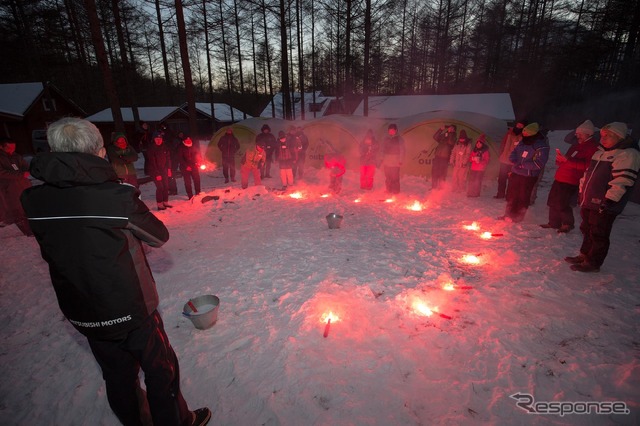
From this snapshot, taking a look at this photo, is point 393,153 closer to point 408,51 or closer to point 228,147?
point 228,147

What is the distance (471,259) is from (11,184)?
8.86 metres

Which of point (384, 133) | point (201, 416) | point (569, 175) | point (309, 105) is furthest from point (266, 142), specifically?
point (309, 105)

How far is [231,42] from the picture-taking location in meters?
27.5

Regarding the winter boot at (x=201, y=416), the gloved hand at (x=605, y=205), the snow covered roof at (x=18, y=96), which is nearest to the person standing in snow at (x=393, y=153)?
the gloved hand at (x=605, y=205)

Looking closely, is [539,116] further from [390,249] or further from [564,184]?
[390,249]

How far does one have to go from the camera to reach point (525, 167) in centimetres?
595

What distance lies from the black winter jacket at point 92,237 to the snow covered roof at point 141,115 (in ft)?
95.6

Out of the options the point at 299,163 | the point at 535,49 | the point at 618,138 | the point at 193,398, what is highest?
the point at 535,49

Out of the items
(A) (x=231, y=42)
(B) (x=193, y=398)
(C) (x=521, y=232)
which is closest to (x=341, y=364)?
(B) (x=193, y=398)

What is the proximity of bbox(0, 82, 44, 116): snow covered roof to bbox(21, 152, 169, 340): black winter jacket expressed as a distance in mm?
27000

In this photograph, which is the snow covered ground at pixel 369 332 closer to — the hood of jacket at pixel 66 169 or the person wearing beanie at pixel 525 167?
the person wearing beanie at pixel 525 167

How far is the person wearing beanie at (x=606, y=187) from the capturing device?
12.5ft

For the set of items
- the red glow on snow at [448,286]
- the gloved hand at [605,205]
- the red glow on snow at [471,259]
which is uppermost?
the gloved hand at [605,205]

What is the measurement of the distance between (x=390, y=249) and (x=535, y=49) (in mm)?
33072
